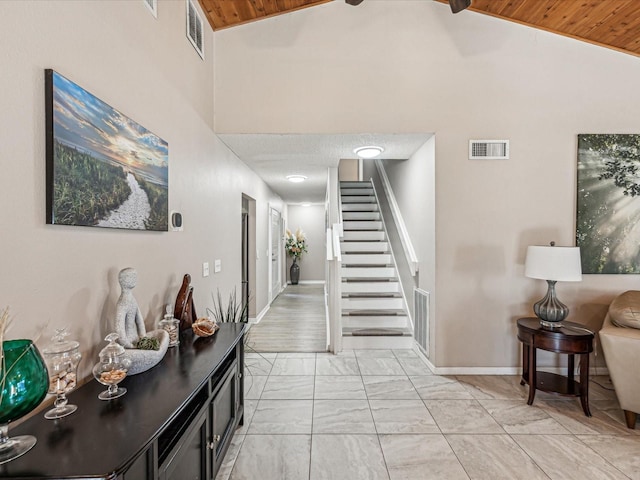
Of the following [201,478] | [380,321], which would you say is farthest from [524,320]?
[201,478]

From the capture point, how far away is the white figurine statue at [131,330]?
59.9 inches

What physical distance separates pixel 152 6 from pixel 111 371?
2156 millimetres

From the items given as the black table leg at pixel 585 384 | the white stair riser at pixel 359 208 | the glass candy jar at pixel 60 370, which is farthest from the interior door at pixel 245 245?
the black table leg at pixel 585 384

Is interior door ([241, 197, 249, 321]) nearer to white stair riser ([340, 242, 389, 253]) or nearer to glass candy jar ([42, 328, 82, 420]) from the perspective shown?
white stair riser ([340, 242, 389, 253])

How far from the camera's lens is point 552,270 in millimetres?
2746

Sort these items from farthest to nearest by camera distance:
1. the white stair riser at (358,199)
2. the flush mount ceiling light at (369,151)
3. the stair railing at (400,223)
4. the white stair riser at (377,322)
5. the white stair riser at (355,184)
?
the white stair riser at (355,184), the white stair riser at (358,199), the white stair riser at (377,322), the stair railing at (400,223), the flush mount ceiling light at (369,151)

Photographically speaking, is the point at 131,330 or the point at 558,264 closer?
the point at 131,330

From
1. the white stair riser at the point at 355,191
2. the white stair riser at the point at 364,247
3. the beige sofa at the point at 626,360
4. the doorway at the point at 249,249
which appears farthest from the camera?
the white stair riser at the point at 355,191

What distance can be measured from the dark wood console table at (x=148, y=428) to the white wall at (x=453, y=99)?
2.47 m

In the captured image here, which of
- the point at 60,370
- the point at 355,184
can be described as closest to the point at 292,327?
the point at 355,184

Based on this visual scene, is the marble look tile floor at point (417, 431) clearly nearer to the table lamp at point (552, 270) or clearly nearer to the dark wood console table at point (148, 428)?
the dark wood console table at point (148, 428)

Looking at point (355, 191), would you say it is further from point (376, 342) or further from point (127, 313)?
point (127, 313)

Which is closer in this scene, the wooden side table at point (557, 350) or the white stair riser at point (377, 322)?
the wooden side table at point (557, 350)

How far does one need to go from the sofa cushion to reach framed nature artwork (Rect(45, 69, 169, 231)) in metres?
3.59
